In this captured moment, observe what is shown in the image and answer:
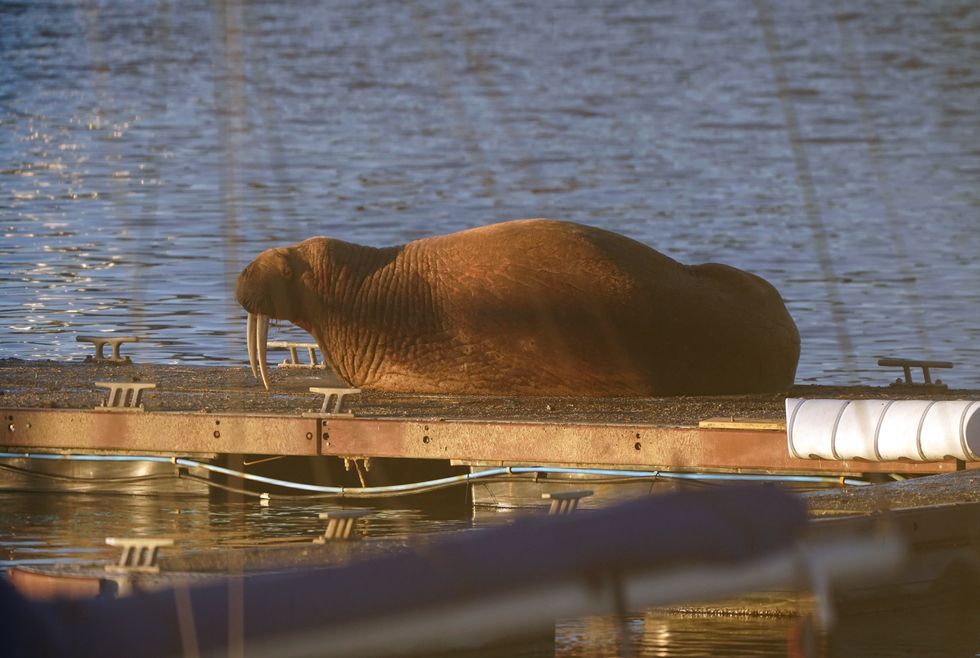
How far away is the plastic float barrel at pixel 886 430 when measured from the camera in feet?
30.8

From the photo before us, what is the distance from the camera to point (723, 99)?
41219 mm

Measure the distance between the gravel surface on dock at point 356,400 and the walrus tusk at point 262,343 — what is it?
102 mm

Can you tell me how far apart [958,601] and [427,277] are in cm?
487

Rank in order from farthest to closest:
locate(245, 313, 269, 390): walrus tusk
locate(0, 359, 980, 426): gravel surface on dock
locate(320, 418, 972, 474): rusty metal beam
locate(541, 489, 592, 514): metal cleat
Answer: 1. locate(245, 313, 269, 390): walrus tusk
2. locate(0, 359, 980, 426): gravel surface on dock
3. locate(320, 418, 972, 474): rusty metal beam
4. locate(541, 489, 592, 514): metal cleat

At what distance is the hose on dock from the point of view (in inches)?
391

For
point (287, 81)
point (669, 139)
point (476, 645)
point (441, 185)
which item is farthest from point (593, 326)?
point (287, 81)

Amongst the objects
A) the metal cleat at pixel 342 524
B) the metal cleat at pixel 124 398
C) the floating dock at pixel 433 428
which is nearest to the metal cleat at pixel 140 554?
the metal cleat at pixel 342 524

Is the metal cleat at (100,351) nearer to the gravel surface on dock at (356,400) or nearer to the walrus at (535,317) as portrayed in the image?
the gravel surface on dock at (356,400)

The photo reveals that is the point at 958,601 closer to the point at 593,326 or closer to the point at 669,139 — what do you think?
the point at 593,326

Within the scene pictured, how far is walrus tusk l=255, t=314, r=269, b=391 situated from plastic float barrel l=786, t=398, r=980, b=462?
347 centimetres

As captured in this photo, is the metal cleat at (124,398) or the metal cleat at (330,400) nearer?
the metal cleat at (330,400)

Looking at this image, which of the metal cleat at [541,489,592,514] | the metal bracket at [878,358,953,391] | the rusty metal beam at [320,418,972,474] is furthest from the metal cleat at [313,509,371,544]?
the metal bracket at [878,358,953,391]

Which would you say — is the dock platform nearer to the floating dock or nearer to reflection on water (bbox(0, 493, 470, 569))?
the floating dock

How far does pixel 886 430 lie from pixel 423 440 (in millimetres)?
2430
